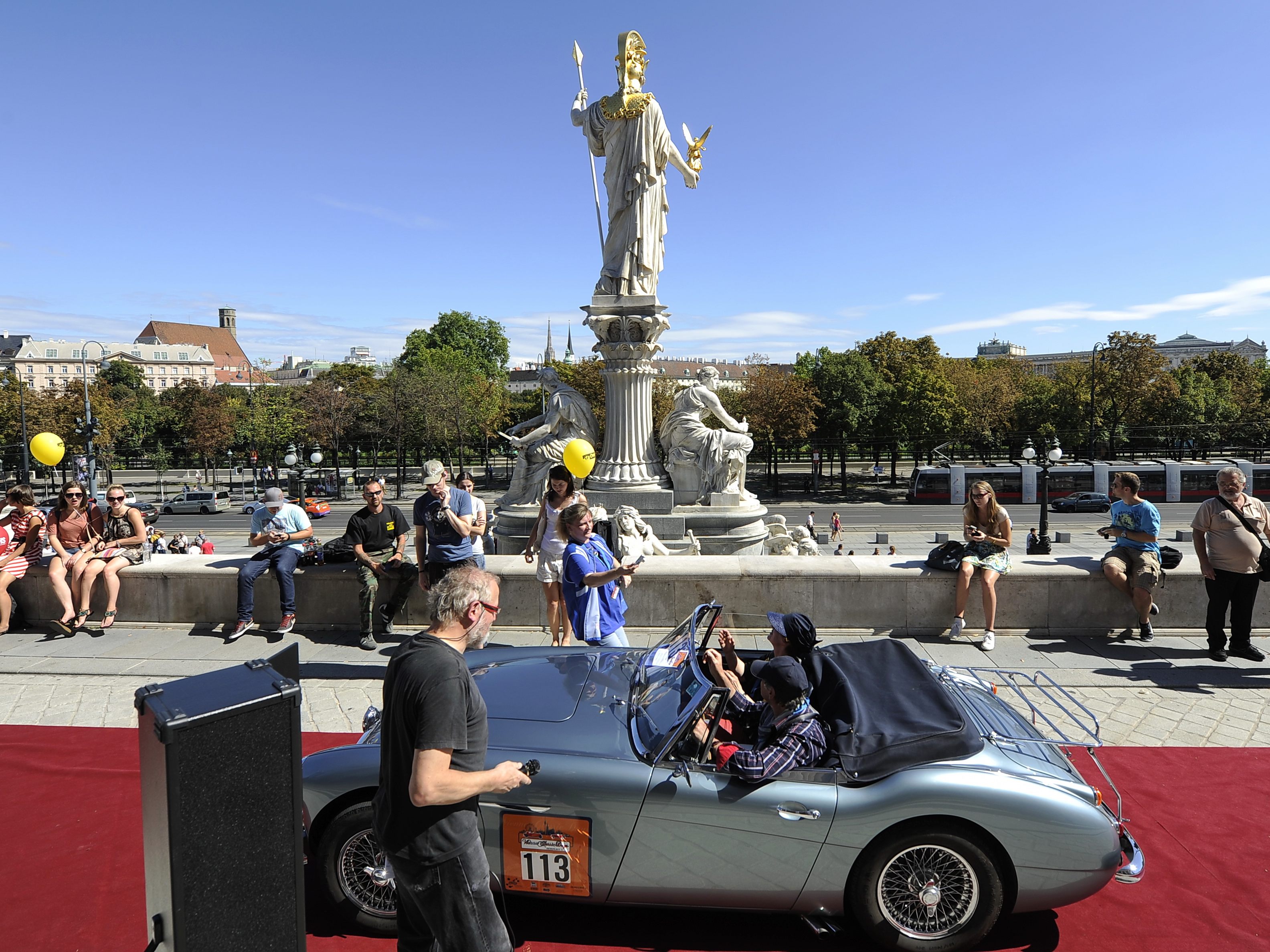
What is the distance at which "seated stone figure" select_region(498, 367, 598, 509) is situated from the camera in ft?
50.6

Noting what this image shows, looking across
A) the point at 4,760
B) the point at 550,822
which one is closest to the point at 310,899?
the point at 550,822

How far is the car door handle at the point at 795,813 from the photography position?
10.7 feet

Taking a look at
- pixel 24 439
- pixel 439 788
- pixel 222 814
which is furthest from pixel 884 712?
pixel 24 439

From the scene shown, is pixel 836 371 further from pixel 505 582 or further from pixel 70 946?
pixel 70 946

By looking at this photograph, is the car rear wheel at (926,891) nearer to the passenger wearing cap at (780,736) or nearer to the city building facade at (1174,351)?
the passenger wearing cap at (780,736)

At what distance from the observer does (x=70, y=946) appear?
3441 millimetres

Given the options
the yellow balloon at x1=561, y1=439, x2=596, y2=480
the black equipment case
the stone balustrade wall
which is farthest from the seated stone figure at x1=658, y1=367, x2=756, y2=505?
the black equipment case

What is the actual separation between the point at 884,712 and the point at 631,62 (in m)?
14.2

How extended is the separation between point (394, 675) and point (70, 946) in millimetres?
2345

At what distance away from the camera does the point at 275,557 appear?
798 centimetres

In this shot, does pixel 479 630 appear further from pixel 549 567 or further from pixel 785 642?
pixel 549 567

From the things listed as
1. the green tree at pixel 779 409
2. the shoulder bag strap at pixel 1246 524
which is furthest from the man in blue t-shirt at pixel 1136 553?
the green tree at pixel 779 409

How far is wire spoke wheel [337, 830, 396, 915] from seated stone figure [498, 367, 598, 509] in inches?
467

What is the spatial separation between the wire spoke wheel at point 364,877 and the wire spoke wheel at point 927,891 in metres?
2.13
